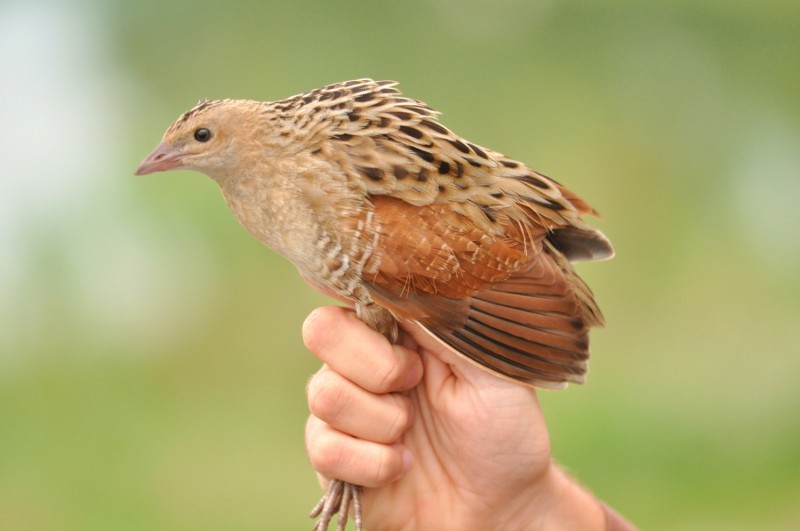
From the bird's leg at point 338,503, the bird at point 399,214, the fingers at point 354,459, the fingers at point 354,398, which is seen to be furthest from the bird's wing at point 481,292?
the bird's leg at point 338,503

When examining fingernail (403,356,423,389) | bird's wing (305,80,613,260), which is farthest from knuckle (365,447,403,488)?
bird's wing (305,80,613,260)

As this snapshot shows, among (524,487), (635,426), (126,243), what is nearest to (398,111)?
(524,487)

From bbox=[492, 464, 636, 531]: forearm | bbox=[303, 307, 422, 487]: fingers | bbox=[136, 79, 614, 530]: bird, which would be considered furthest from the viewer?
bbox=[492, 464, 636, 531]: forearm

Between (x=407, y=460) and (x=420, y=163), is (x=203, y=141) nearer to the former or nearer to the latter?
(x=420, y=163)

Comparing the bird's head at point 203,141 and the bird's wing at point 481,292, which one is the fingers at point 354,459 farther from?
the bird's head at point 203,141

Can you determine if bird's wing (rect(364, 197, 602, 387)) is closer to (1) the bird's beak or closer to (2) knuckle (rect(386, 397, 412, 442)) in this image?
(2) knuckle (rect(386, 397, 412, 442))

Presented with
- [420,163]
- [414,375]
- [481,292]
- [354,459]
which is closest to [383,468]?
[354,459]

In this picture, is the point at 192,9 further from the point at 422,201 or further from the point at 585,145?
the point at 422,201
